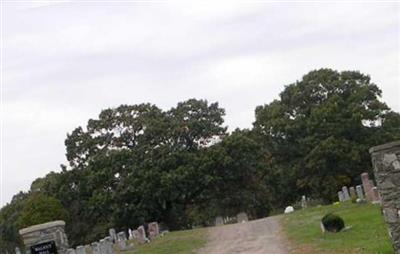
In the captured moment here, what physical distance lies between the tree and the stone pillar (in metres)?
32.9

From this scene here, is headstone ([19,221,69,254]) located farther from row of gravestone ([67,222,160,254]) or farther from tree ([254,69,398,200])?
tree ([254,69,398,200])

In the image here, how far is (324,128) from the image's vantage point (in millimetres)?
45281

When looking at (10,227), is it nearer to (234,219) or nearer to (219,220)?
(219,220)

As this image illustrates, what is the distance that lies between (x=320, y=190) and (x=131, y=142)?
13852 millimetres

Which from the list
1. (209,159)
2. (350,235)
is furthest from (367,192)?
(209,159)

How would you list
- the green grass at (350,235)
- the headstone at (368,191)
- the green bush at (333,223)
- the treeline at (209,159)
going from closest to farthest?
the green grass at (350,235) → the green bush at (333,223) → the headstone at (368,191) → the treeline at (209,159)

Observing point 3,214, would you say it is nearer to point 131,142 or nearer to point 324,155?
point 131,142

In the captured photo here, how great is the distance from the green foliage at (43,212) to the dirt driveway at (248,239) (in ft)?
44.3

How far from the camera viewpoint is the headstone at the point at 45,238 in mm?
15011

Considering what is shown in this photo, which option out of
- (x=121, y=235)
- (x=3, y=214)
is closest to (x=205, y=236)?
(x=121, y=235)

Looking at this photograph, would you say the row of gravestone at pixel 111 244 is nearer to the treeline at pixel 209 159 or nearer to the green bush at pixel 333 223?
the treeline at pixel 209 159

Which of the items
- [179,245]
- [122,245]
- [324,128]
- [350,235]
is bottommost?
[350,235]

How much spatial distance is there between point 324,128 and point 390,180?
34722 mm

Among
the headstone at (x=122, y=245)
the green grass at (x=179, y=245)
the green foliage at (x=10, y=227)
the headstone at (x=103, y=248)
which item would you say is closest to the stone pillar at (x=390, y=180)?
the green grass at (x=179, y=245)
